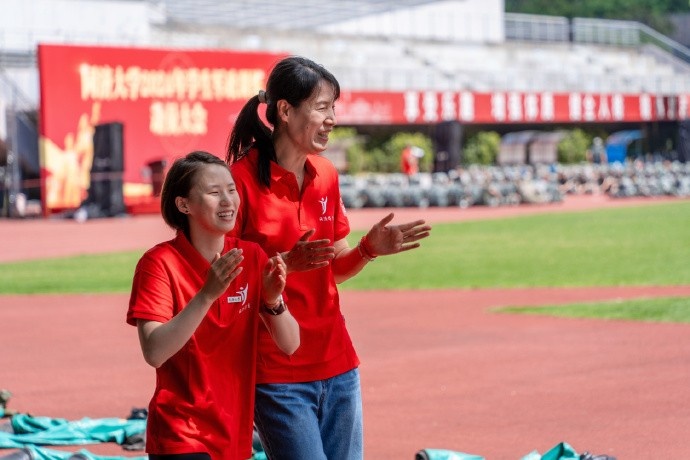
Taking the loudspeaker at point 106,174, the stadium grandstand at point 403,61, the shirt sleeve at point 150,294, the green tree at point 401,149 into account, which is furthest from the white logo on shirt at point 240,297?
the green tree at point 401,149

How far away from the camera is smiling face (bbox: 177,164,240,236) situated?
4125 millimetres

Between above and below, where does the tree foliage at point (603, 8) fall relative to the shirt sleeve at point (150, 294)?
above

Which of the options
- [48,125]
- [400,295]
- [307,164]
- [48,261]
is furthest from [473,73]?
[307,164]

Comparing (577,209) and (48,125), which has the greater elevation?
(48,125)

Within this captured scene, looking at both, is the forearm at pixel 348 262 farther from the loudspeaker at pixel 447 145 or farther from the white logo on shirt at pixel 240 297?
the loudspeaker at pixel 447 145

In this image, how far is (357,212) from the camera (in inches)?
1531

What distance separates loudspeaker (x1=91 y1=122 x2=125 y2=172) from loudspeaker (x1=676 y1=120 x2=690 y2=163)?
95.8ft

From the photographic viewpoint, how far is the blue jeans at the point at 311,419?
175 inches

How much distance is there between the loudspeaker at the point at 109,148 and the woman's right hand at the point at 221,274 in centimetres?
3329

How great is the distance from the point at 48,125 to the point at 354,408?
35.0 metres

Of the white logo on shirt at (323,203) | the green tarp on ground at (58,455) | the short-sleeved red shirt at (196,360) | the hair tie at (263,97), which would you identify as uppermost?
the hair tie at (263,97)

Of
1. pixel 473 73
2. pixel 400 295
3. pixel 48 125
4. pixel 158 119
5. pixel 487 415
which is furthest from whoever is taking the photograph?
pixel 473 73

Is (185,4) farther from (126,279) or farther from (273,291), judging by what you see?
(273,291)

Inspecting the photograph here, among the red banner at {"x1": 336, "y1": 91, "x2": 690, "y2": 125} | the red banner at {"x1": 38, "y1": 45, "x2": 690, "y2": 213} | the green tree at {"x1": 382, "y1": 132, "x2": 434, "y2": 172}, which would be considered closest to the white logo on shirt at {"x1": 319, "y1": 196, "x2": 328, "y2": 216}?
the red banner at {"x1": 38, "y1": 45, "x2": 690, "y2": 213}
